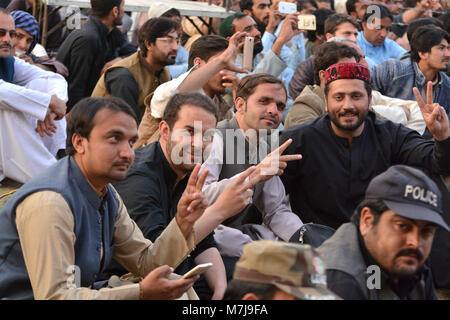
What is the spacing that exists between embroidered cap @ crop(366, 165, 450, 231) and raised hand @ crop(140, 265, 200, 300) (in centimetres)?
79

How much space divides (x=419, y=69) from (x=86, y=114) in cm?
380

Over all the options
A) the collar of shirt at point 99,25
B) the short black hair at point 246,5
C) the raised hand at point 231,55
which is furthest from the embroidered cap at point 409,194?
the short black hair at point 246,5

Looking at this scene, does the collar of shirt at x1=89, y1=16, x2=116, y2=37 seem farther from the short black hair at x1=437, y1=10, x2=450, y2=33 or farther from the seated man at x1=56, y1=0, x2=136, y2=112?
the short black hair at x1=437, y1=10, x2=450, y2=33

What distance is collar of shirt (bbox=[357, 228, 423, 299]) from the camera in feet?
8.74

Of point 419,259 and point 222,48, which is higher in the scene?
point 222,48

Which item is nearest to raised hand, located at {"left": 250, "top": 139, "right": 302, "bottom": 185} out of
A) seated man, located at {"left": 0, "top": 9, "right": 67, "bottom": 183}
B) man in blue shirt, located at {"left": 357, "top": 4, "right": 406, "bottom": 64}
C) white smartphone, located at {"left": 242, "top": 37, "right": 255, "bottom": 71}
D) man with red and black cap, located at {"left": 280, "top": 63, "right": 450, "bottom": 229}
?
man with red and black cap, located at {"left": 280, "top": 63, "right": 450, "bottom": 229}

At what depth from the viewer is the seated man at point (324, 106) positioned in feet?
16.8

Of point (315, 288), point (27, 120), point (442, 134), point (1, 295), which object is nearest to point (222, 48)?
point (27, 120)

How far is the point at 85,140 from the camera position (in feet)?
10.1

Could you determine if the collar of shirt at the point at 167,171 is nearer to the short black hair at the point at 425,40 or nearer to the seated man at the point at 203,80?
the seated man at the point at 203,80

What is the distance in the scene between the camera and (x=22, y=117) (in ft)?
15.7

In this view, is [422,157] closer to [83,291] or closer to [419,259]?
[419,259]
